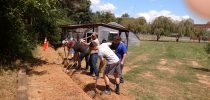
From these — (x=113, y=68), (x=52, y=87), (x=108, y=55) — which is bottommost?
(x=52, y=87)

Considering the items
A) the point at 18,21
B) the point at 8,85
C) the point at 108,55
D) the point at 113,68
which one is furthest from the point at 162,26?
the point at 108,55

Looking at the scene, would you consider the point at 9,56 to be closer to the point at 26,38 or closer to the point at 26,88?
the point at 26,38

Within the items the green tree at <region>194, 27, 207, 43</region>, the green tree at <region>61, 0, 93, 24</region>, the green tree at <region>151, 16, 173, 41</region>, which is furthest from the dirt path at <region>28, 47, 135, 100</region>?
the green tree at <region>194, 27, 207, 43</region>

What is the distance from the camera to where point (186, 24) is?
9131 centimetres

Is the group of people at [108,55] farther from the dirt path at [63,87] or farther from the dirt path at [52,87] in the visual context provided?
the dirt path at [52,87]

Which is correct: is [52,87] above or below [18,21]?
below

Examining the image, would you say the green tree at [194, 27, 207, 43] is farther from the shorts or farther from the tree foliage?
the shorts

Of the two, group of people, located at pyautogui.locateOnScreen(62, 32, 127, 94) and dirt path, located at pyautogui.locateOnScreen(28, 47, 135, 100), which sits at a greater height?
group of people, located at pyautogui.locateOnScreen(62, 32, 127, 94)

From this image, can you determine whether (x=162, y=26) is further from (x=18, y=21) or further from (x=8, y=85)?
(x=8, y=85)

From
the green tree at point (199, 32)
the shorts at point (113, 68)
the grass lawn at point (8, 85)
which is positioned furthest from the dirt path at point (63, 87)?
the green tree at point (199, 32)

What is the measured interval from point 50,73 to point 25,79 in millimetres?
1910

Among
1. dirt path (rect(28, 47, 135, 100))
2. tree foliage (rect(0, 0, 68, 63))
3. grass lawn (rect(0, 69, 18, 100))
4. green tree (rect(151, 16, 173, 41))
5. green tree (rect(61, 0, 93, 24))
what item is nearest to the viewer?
grass lawn (rect(0, 69, 18, 100))

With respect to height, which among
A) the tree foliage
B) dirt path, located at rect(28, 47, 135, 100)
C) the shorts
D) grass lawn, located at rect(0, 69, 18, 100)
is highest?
the tree foliage

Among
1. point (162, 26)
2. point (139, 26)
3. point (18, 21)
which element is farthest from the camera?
point (139, 26)
